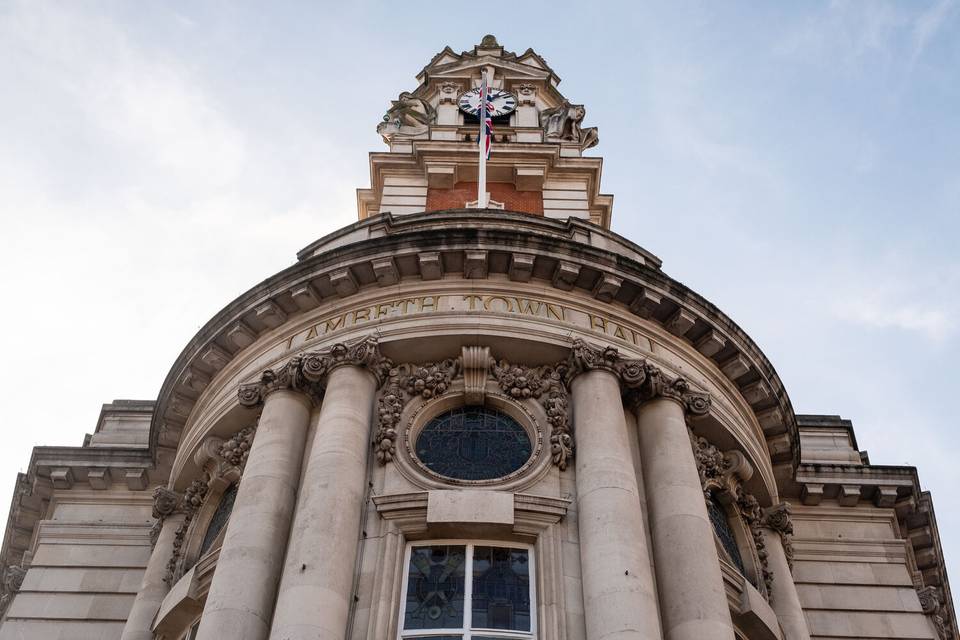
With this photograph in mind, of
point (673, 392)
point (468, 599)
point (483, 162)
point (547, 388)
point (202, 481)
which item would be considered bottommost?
point (468, 599)

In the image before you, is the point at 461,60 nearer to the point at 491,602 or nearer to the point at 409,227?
the point at 409,227

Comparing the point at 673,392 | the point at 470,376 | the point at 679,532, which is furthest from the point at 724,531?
the point at 470,376

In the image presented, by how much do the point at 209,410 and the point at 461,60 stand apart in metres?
20.1

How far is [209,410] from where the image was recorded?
22609 millimetres

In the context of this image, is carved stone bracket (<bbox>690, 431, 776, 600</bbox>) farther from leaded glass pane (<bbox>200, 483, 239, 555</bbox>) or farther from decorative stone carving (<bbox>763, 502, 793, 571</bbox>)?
leaded glass pane (<bbox>200, 483, 239, 555</bbox>)

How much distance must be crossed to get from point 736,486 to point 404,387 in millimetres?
7243

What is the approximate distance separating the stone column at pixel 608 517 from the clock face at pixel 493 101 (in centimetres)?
1709

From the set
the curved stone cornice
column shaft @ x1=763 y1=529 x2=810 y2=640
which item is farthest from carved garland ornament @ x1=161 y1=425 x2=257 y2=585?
column shaft @ x1=763 y1=529 x2=810 y2=640

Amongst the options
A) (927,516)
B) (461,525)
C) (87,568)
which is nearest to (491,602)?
(461,525)

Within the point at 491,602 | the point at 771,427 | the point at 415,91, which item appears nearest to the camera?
the point at 491,602

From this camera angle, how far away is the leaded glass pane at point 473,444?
1927 cm

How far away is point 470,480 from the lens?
1881cm

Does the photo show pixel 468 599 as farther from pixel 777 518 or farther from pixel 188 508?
pixel 777 518

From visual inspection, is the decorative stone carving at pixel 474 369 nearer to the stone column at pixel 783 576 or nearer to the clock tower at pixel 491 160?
the stone column at pixel 783 576
